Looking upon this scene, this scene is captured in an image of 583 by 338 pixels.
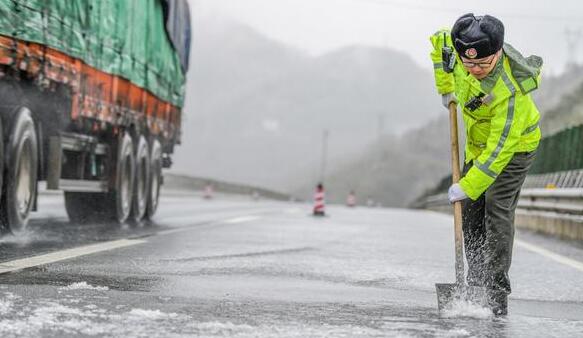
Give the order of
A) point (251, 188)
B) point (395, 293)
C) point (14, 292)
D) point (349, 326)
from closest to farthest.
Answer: point (349, 326)
point (14, 292)
point (395, 293)
point (251, 188)

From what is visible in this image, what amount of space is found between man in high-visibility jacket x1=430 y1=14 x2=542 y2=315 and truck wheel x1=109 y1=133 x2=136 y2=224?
8460mm

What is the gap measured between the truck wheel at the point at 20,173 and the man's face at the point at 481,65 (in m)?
5.48

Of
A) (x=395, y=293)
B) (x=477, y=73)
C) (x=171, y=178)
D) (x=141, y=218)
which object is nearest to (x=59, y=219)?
(x=141, y=218)

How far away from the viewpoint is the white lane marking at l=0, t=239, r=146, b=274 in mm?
7973

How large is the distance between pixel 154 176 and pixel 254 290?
10088mm

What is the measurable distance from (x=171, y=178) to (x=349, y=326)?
4989 cm

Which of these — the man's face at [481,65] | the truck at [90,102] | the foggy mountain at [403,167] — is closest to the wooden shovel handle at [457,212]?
the man's face at [481,65]

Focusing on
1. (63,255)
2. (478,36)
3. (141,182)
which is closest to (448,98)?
(478,36)

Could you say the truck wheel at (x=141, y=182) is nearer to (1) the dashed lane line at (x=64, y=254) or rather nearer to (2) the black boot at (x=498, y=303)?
(1) the dashed lane line at (x=64, y=254)

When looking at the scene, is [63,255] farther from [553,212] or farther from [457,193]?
[553,212]

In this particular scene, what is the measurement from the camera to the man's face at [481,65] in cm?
643

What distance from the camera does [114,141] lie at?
50.0ft

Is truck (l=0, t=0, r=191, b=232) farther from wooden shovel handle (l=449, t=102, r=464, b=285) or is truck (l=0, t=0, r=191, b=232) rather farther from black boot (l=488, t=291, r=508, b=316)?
black boot (l=488, t=291, r=508, b=316)

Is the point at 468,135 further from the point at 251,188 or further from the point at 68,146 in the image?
the point at 251,188
